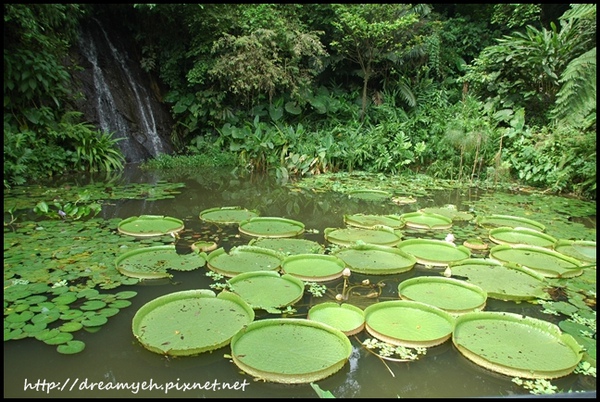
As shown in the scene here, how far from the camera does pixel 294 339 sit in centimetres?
204

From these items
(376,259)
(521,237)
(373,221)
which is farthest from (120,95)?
(521,237)

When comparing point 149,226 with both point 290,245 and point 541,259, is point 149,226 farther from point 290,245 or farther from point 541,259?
point 541,259

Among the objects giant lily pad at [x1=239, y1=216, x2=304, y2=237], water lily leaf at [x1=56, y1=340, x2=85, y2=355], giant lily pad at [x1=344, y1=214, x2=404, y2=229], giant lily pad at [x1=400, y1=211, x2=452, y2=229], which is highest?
giant lily pad at [x1=400, y1=211, x2=452, y2=229]

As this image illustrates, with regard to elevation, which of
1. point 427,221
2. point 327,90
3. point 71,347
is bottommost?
point 71,347

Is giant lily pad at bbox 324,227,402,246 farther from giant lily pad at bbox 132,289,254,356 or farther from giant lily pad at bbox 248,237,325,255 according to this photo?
giant lily pad at bbox 132,289,254,356

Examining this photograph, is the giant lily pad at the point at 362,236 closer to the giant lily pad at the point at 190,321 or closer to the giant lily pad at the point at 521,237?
the giant lily pad at the point at 521,237

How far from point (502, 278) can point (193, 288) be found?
2.06 metres

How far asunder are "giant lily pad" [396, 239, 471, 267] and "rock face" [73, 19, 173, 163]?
19.9 ft

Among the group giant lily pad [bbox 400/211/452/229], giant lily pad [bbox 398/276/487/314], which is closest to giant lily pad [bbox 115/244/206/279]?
giant lily pad [bbox 398/276/487/314]

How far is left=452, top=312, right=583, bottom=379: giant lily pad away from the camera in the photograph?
6.26 ft

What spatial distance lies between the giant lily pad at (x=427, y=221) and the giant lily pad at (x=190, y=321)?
7.89ft

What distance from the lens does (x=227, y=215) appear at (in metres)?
4.36

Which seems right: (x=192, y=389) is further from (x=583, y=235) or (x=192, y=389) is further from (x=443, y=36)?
(x=443, y=36)

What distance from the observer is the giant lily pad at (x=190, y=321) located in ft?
6.53
